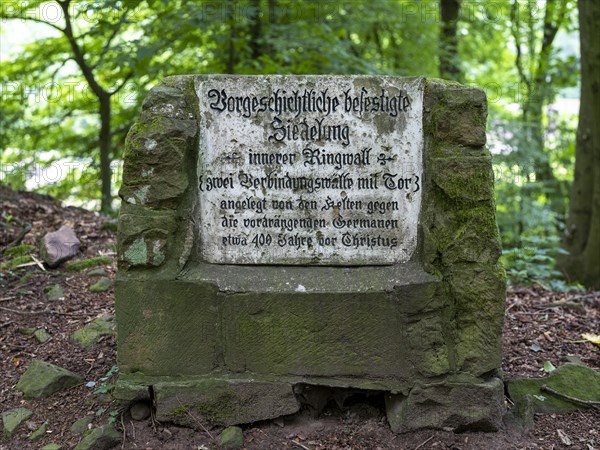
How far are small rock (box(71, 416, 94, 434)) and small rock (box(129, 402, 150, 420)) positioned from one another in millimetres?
225

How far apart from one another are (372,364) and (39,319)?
2.47m

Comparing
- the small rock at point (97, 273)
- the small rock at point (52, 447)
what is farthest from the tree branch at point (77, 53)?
the small rock at point (52, 447)

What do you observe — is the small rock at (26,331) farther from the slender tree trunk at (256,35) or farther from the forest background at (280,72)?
the slender tree trunk at (256,35)

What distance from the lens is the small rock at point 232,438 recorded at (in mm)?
2975

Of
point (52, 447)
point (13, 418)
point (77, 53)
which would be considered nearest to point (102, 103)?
point (77, 53)

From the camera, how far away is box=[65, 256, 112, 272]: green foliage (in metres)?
4.84

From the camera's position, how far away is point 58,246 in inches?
193

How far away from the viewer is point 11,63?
7273 mm

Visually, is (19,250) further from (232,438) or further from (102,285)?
(232,438)

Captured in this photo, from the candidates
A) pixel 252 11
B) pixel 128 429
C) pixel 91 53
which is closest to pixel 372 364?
pixel 128 429

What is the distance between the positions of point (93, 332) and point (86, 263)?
1076mm

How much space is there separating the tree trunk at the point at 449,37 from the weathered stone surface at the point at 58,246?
6429 millimetres

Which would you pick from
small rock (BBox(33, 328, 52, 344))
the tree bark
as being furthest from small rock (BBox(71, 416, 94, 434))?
the tree bark

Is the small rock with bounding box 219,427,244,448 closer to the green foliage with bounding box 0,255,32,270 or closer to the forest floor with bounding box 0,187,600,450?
the forest floor with bounding box 0,187,600,450
